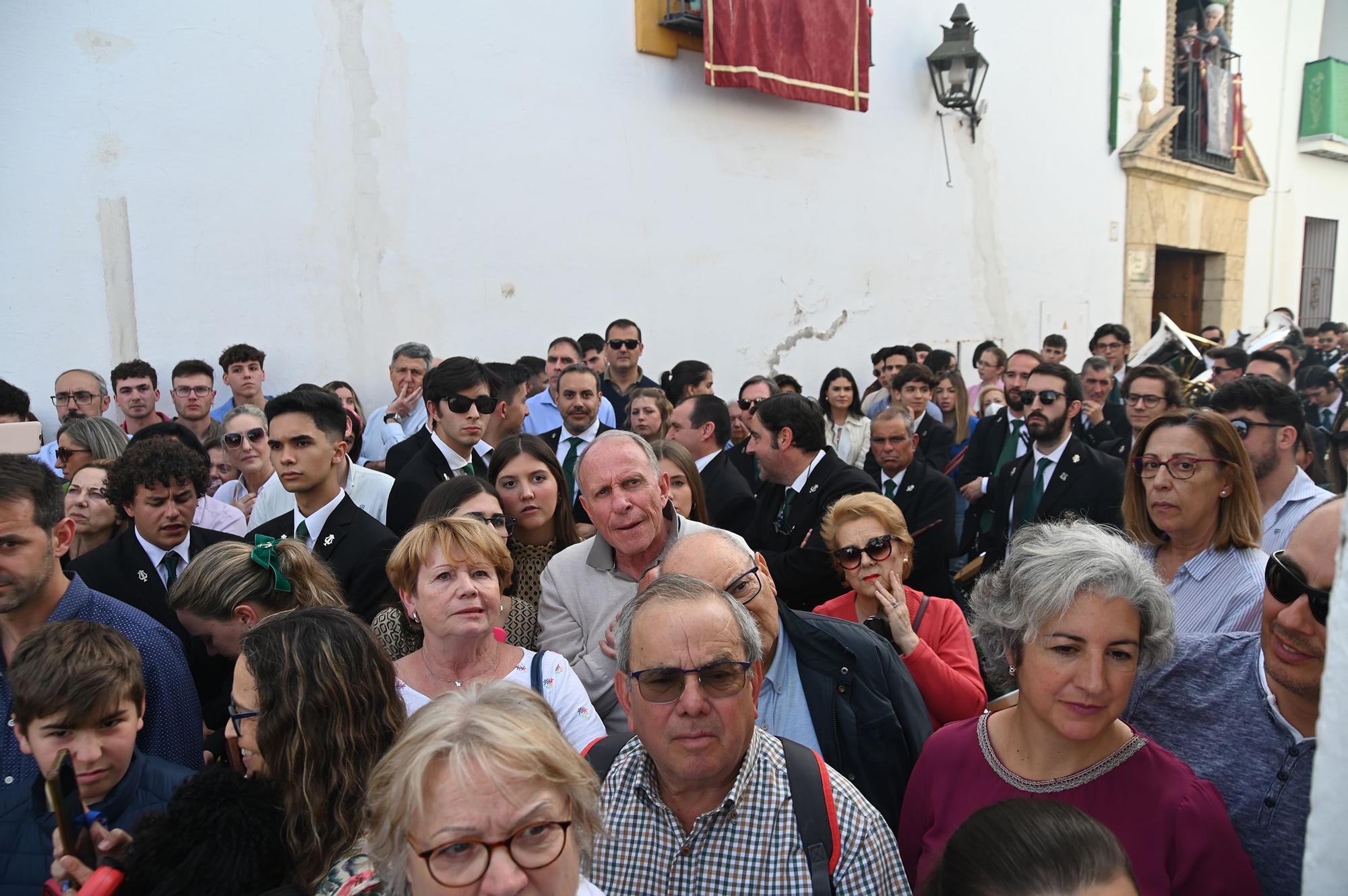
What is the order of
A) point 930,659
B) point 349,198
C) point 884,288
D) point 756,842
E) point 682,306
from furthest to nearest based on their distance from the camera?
point 884,288, point 682,306, point 349,198, point 930,659, point 756,842

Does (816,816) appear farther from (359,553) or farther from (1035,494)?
(1035,494)

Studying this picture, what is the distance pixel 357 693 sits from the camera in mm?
1974

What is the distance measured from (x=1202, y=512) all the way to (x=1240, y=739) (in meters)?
1.00

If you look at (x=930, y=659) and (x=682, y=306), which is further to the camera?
(x=682, y=306)

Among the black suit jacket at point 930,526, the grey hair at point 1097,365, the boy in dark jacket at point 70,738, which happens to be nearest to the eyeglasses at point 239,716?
the boy in dark jacket at point 70,738

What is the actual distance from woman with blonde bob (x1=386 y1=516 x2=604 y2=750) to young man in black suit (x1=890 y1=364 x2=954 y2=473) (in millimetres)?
4715

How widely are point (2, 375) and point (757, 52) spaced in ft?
22.1

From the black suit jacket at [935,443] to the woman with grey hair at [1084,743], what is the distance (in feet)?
15.8

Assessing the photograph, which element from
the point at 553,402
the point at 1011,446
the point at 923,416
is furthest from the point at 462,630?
the point at 923,416

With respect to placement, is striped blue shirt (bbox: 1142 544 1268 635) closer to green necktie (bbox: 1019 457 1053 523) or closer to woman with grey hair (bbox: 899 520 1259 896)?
woman with grey hair (bbox: 899 520 1259 896)

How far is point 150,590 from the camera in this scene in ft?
10.4

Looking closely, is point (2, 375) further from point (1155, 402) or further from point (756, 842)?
point (1155, 402)

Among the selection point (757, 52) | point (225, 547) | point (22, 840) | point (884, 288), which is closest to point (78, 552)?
point (225, 547)

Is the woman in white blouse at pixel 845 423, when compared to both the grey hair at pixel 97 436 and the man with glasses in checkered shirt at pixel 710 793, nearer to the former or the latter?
the grey hair at pixel 97 436
